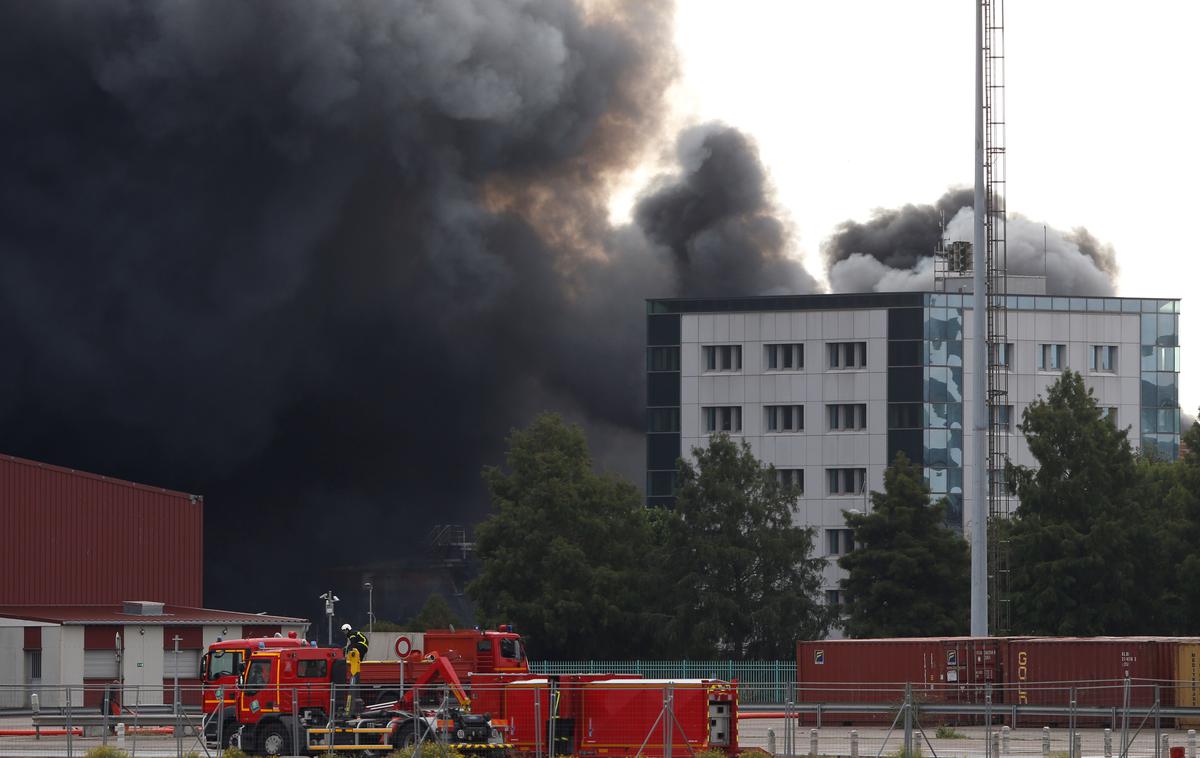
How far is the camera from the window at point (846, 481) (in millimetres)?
120188

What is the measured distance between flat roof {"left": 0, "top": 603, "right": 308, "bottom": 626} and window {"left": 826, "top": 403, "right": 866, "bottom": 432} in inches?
1900

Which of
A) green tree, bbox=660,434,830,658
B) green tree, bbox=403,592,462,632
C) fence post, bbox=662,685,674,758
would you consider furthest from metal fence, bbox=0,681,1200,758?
green tree, bbox=403,592,462,632

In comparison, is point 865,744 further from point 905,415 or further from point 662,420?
point 662,420

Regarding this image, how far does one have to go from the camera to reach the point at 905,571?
77875 mm

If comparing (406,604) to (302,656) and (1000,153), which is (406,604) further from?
(302,656)

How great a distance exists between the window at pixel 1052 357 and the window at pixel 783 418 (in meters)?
17.2

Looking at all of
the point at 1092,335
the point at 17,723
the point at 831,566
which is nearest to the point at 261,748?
the point at 17,723

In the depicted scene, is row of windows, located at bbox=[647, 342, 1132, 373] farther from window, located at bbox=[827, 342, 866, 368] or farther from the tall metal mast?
the tall metal mast

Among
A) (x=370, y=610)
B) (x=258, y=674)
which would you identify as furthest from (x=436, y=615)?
(x=258, y=674)

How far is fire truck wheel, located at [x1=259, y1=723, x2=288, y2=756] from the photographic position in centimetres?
3997

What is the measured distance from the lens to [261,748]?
40.9 m

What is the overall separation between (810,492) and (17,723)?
6824cm

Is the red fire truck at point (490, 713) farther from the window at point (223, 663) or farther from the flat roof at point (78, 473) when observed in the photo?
the flat roof at point (78, 473)

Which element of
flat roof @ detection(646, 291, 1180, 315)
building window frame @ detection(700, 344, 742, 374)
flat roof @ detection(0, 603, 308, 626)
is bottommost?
flat roof @ detection(0, 603, 308, 626)
